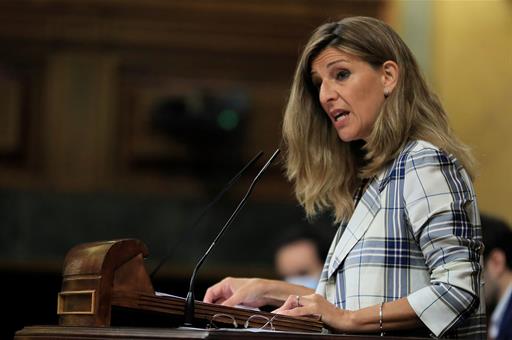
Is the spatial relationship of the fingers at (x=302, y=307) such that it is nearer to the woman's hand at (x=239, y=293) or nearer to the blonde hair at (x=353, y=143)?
the woman's hand at (x=239, y=293)

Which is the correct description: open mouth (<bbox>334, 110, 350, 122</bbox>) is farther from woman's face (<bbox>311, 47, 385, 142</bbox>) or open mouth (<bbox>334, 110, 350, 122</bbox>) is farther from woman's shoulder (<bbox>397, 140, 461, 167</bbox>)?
woman's shoulder (<bbox>397, 140, 461, 167</bbox>)

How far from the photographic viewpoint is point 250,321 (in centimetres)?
247

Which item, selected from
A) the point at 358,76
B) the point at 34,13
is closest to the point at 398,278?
the point at 358,76

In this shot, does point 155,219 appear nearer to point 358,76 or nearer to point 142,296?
point 358,76

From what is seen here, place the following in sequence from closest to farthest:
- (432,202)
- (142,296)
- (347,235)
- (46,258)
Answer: (142,296)
(432,202)
(347,235)
(46,258)

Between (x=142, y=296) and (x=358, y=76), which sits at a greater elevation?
(x=358, y=76)

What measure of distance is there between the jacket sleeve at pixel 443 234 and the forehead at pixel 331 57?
365 mm

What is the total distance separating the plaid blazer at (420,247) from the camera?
2.51m

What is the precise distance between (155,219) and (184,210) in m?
0.16

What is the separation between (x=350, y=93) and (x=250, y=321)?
713mm

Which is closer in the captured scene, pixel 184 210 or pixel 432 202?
pixel 432 202

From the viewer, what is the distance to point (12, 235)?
611 centimetres

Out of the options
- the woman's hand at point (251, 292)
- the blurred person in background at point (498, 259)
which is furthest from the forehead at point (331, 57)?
the blurred person in background at point (498, 259)

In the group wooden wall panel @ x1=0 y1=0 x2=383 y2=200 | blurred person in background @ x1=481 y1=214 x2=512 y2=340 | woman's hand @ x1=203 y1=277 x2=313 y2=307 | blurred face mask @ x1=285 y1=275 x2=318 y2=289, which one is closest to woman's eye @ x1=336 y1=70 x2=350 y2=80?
woman's hand @ x1=203 y1=277 x2=313 y2=307
